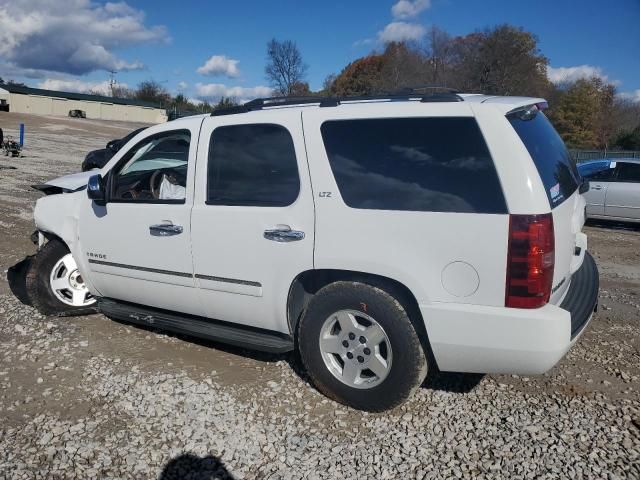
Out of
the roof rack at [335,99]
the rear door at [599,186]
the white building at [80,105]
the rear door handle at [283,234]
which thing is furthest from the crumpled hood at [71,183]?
the white building at [80,105]

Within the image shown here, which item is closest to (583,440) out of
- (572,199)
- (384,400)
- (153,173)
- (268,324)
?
(384,400)

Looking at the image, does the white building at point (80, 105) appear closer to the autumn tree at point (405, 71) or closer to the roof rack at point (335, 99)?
the autumn tree at point (405, 71)

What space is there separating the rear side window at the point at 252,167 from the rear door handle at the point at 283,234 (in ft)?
0.55

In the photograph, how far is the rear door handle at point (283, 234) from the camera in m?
3.40

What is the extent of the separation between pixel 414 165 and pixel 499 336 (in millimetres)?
1093

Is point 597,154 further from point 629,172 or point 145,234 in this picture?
point 145,234

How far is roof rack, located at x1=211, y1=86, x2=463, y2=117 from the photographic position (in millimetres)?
3184

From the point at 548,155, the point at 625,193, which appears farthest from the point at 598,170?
the point at 548,155

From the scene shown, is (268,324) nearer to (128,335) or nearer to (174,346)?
(174,346)

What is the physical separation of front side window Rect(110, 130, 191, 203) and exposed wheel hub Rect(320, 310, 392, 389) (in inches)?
60.2

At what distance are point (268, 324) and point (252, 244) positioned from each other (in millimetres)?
595

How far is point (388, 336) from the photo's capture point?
10.5 feet

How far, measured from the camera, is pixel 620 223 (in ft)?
37.7

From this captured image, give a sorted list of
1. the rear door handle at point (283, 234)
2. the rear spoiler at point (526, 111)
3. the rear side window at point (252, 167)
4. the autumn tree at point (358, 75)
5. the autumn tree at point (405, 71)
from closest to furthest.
→ the rear spoiler at point (526, 111) → the rear door handle at point (283, 234) → the rear side window at point (252, 167) → the autumn tree at point (405, 71) → the autumn tree at point (358, 75)
